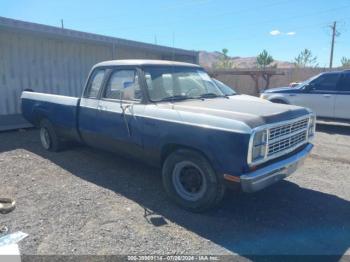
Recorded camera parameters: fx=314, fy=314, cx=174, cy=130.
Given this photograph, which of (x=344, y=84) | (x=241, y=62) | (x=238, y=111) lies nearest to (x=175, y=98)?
(x=238, y=111)

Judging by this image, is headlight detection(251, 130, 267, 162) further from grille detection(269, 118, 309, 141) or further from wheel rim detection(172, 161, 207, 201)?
wheel rim detection(172, 161, 207, 201)

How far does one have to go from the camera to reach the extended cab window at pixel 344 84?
966 cm

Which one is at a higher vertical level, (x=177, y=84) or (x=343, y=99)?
(x=177, y=84)

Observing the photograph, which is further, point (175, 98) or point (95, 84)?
point (95, 84)

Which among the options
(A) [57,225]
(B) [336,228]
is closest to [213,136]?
(B) [336,228]

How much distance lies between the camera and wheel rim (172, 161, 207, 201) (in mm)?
4000

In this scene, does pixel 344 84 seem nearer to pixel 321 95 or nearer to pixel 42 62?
pixel 321 95

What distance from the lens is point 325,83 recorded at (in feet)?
33.2

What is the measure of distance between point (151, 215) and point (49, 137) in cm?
374

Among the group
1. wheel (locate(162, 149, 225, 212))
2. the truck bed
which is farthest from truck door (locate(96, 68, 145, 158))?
the truck bed

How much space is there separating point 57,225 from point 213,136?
2.13m

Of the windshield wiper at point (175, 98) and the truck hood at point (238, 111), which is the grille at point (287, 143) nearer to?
the truck hood at point (238, 111)

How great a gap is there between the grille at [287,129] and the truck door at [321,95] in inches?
243

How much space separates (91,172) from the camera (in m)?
5.60
